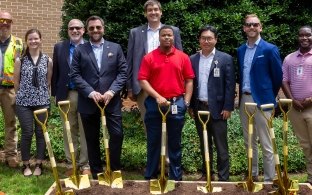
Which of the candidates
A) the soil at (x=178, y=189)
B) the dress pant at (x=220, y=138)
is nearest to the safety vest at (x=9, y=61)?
the soil at (x=178, y=189)

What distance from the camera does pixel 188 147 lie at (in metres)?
7.13

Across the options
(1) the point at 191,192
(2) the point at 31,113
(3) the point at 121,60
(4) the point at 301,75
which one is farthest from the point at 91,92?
(4) the point at 301,75

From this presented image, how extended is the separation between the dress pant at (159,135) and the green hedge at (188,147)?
123 cm

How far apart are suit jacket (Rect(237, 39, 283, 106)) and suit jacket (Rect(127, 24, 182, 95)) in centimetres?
98

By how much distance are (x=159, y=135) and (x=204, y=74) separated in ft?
2.98

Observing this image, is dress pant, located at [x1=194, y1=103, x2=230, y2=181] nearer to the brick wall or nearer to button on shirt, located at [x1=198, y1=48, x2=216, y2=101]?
button on shirt, located at [x1=198, y1=48, x2=216, y2=101]

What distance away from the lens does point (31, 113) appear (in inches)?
247

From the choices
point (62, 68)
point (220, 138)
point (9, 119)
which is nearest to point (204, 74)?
point (220, 138)

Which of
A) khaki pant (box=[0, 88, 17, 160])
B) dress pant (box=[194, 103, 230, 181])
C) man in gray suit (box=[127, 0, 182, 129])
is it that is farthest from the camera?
khaki pant (box=[0, 88, 17, 160])

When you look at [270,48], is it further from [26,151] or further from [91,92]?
[26,151]

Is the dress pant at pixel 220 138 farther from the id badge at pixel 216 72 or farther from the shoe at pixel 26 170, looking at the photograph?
the shoe at pixel 26 170

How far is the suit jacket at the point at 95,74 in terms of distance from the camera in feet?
18.9

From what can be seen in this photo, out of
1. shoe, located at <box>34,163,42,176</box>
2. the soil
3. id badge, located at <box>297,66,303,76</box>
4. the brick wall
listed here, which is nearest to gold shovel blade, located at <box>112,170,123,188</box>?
the soil

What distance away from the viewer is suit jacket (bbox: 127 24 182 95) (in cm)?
603
